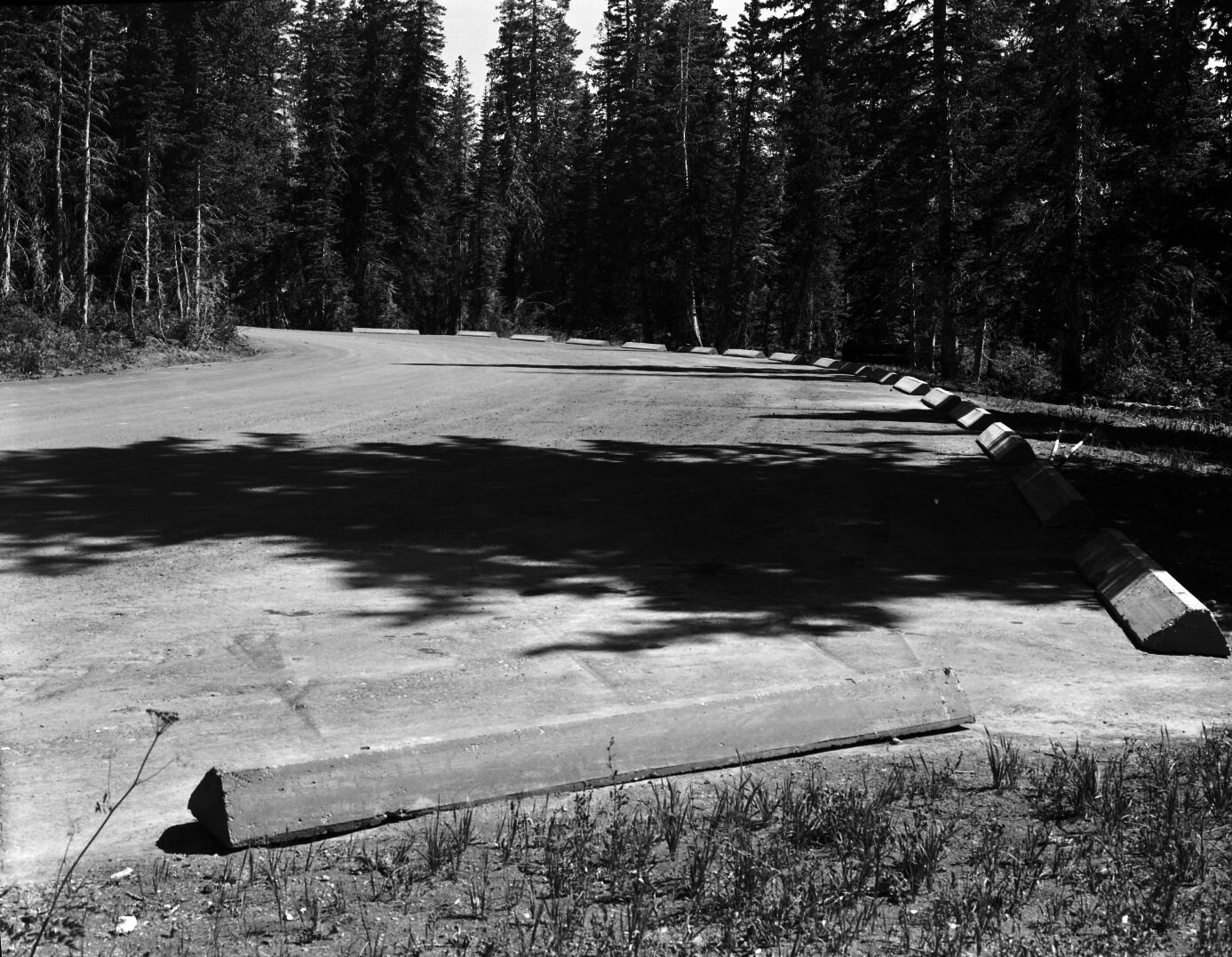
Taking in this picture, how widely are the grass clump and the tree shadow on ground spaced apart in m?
2.26

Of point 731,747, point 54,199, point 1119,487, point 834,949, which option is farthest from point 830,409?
point 54,199

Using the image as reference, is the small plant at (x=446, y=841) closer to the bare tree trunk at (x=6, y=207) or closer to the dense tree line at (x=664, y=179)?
the dense tree line at (x=664, y=179)

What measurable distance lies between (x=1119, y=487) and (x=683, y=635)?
621 centimetres

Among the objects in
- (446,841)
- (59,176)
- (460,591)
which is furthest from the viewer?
(59,176)

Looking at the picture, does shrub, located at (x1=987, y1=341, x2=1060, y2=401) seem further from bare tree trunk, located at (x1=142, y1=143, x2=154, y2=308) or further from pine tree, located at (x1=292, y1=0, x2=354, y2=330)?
pine tree, located at (x1=292, y1=0, x2=354, y2=330)

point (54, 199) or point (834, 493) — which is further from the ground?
point (54, 199)

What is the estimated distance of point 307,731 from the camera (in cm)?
468

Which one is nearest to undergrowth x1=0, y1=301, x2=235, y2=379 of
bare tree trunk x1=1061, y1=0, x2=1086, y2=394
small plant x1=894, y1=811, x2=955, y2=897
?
bare tree trunk x1=1061, y1=0, x2=1086, y2=394

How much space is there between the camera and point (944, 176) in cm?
2816

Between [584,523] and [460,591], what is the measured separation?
7.10ft

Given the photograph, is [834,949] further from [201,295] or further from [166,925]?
[201,295]

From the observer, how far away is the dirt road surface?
4.81m

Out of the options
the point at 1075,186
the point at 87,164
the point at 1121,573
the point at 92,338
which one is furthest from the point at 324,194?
the point at 1121,573

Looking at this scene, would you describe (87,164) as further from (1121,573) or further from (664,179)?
(1121,573)
